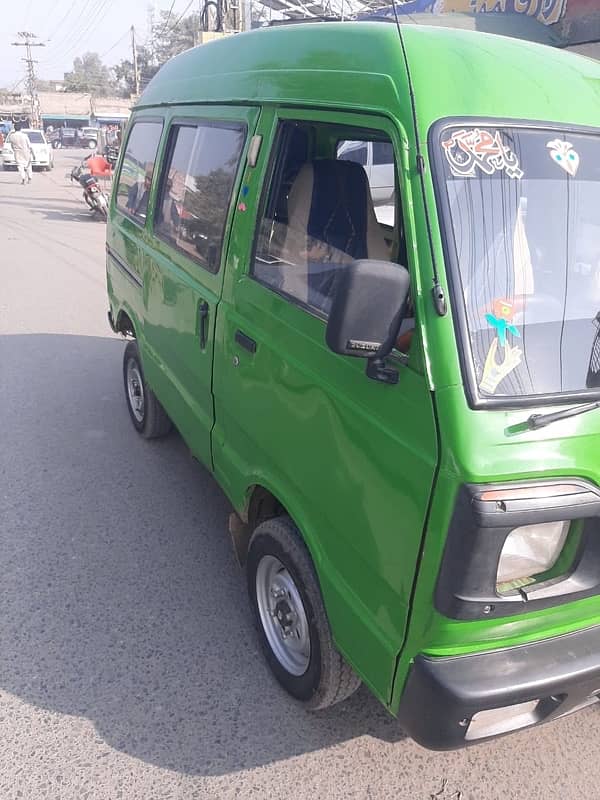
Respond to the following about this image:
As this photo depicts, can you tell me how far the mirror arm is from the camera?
1.77 metres

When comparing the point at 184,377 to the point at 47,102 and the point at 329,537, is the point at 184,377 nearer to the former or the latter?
the point at 329,537

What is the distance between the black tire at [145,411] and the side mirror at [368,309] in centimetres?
277

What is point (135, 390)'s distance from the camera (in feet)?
15.8

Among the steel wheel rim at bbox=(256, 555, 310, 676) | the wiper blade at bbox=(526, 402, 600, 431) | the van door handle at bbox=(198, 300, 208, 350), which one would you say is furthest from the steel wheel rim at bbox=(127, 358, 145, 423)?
the wiper blade at bbox=(526, 402, 600, 431)

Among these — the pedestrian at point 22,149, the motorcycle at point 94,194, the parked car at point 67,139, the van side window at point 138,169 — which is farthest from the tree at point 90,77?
the van side window at point 138,169

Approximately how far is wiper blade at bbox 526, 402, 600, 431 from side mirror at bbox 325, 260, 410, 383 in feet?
1.33

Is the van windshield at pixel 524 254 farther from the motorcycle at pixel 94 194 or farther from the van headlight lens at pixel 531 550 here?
the motorcycle at pixel 94 194

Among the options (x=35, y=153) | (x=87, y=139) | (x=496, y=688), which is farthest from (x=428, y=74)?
(x=87, y=139)

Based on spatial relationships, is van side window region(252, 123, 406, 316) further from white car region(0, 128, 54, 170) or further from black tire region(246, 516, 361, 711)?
white car region(0, 128, 54, 170)

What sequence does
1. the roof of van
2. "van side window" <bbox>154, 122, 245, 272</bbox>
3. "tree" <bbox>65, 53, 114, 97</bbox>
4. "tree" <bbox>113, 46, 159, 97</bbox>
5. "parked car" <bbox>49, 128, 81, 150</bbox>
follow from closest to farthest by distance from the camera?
the roof of van
"van side window" <bbox>154, 122, 245, 272</bbox>
"parked car" <bbox>49, 128, 81, 150</bbox>
"tree" <bbox>113, 46, 159, 97</bbox>
"tree" <bbox>65, 53, 114, 97</bbox>

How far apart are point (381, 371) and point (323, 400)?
33 cm

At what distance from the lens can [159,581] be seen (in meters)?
3.25

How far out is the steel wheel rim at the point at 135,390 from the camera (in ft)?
15.2

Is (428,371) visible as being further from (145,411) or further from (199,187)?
(145,411)
